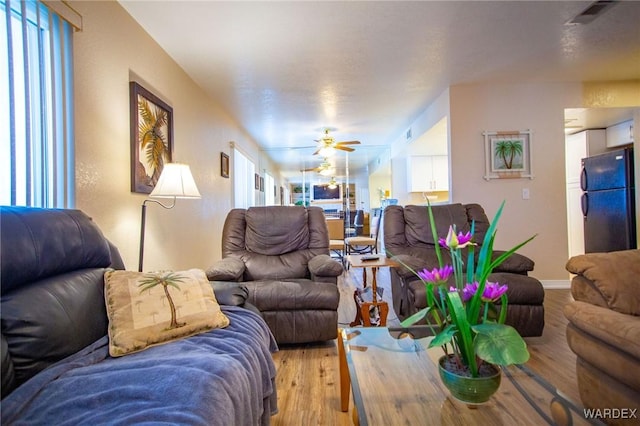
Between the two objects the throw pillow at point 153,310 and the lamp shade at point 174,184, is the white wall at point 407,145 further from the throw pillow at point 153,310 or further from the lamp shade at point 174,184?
the throw pillow at point 153,310

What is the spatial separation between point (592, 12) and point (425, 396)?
301 centimetres

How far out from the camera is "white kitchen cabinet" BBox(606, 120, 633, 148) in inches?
164

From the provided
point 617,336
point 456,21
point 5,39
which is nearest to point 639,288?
point 617,336

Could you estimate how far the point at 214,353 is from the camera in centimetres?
115

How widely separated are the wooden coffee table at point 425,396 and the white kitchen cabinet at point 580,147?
473 centimetres

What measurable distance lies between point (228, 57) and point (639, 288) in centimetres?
330

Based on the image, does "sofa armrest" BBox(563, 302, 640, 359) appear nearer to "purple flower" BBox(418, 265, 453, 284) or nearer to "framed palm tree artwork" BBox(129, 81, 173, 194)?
"purple flower" BBox(418, 265, 453, 284)

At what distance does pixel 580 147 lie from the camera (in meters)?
4.78

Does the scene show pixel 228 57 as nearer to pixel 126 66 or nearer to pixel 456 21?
pixel 126 66

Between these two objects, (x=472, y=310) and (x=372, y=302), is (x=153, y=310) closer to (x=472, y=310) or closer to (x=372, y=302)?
(x=472, y=310)

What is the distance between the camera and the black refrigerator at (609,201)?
367 cm

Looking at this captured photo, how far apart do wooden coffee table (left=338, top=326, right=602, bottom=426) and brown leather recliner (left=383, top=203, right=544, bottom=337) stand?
68cm

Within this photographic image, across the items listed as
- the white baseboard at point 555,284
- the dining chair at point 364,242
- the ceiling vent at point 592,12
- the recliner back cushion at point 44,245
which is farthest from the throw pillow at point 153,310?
the white baseboard at point 555,284

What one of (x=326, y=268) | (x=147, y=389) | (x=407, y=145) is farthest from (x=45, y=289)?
(x=407, y=145)
